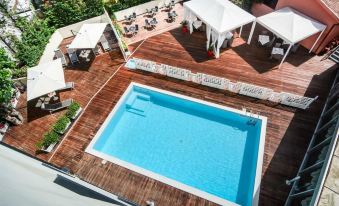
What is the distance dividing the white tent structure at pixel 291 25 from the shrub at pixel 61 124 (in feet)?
52.4

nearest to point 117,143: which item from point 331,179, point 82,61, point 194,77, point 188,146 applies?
point 188,146

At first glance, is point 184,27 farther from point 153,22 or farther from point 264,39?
→ point 264,39

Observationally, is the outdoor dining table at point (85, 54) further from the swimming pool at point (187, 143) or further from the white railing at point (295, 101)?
the white railing at point (295, 101)

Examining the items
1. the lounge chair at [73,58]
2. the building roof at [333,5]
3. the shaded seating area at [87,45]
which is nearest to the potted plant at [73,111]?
the shaded seating area at [87,45]

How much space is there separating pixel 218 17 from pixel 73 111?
41.6 ft

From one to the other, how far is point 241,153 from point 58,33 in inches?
751

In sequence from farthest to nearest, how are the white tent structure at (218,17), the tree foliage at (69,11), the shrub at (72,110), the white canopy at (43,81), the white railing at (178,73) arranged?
the tree foliage at (69,11), the white tent structure at (218,17), the white railing at (178,73), the shrub at (72,110), the white canopy at (43,81)

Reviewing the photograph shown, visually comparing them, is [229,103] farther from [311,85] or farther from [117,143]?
[117,143]

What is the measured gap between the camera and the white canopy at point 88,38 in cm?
1868

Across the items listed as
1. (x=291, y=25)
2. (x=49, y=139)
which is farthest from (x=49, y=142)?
(x=291, y=25)

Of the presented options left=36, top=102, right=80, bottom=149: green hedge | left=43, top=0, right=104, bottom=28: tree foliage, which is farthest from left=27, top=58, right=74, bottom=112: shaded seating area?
left=43, top=0, right=104, bottom=28: tree foliage

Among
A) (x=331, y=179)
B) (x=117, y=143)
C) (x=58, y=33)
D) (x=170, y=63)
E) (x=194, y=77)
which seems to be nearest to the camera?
(x=331, y=179)

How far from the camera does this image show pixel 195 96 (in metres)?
17.1

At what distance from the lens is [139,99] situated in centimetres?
1798
